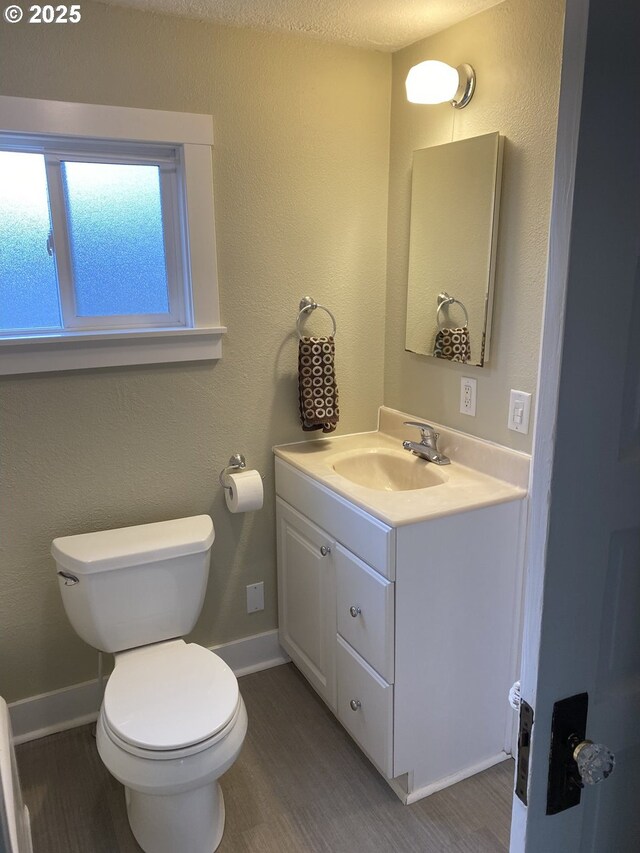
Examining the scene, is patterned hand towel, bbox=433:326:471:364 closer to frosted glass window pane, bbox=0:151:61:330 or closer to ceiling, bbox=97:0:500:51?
ceiling, bbox=97:0:500:51

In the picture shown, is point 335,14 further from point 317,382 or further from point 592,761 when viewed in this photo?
point 592,761

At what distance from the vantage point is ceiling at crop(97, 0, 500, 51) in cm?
184

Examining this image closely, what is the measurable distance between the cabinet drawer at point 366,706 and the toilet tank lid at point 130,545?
575mm

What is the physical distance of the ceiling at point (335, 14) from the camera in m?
1.84

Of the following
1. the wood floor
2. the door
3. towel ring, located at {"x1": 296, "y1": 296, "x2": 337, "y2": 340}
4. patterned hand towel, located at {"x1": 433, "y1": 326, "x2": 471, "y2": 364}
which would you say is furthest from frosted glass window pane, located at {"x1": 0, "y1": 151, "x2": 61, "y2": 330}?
the door

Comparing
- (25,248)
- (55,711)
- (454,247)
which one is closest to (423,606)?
(454,247)

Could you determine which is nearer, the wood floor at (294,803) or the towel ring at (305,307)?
the wood floor at (294,803)

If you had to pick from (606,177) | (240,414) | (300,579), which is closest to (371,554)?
(300,579)

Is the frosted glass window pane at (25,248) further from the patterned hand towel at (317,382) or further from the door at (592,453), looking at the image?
the door at (592,453)

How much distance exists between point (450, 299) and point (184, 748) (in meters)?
1.54

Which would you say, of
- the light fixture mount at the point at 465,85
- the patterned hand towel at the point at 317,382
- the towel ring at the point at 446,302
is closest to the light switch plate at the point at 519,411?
the towel ring at the point at 446,302

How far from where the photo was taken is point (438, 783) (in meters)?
1.96

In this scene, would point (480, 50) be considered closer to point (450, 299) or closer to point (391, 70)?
point (391, 70)

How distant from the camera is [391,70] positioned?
231cm
